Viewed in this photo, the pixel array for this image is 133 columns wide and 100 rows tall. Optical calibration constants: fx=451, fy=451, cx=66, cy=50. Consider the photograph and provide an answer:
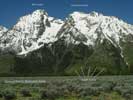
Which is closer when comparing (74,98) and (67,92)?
(74,98)

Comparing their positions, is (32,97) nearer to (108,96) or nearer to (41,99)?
(41,99)

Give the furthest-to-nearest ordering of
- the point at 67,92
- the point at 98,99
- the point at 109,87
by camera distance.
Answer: the point at 109,87
the point at 67,92
the point at 98,99

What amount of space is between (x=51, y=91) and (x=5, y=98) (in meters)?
3.53

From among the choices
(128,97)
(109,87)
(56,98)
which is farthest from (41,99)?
(109,87)

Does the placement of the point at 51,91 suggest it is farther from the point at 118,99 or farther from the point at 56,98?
the point at 118,99

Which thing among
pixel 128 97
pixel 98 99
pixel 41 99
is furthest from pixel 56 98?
pixel 128 97

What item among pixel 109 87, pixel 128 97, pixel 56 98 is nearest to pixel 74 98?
pixel 56 98

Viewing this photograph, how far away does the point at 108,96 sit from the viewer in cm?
3503

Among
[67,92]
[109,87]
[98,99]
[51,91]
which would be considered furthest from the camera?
[109,87]

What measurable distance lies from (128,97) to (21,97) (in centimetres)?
836

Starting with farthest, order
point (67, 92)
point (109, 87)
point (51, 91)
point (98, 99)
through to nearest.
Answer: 1. point (109, 87)
2. point (67, 92)
3. point (51, 91)
4. point (98, 99)

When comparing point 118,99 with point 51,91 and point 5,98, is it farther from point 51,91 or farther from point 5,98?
point 5,98

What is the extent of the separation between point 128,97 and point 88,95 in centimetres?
348

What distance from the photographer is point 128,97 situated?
32.9m
